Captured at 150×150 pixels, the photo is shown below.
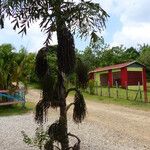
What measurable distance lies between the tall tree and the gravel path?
344cm

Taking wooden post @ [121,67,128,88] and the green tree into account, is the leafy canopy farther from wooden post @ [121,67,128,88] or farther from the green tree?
wooden post @ [121,67,128,88]

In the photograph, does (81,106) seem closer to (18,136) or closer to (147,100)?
(18,136)

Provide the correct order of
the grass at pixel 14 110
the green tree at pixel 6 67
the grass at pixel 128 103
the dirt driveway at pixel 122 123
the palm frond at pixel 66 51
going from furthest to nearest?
the green tree at pixel 6 67
the grass at pixel 128 103
the grass at pixel 14 110
the dirt driveway at pixel 122 123
the palm frond at pixel 66 51

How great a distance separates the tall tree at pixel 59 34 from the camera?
19.4ft

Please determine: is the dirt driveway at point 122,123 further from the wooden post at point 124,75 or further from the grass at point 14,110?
the wooden post at point 124,75

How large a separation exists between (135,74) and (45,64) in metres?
28.8

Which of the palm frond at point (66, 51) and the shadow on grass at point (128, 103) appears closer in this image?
the palm frond at point (66, 51)

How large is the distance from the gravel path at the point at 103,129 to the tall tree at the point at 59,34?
3.44 metres

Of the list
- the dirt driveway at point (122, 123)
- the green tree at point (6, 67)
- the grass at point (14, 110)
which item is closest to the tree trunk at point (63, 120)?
the dirt driveway at point (122, 123)

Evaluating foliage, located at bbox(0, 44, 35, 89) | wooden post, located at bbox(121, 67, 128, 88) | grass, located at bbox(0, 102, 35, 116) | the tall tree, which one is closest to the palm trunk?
the tall tree

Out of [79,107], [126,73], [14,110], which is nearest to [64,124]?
[79,107]

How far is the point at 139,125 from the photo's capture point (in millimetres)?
13734

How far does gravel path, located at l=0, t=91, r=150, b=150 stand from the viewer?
1031 cm

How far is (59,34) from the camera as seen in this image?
19.6 ft
